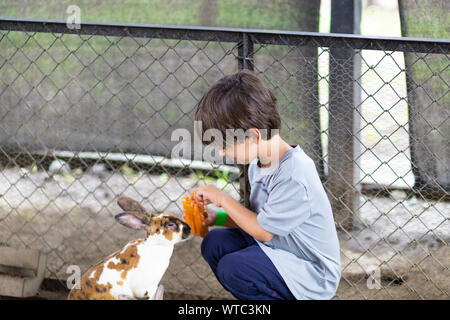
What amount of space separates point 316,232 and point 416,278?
73cm

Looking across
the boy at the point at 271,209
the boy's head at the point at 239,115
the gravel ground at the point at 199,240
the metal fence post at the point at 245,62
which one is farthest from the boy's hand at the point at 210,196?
the gravel ground at the point at 199,240

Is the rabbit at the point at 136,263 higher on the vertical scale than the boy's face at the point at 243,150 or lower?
lower

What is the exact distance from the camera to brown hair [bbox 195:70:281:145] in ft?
4.54

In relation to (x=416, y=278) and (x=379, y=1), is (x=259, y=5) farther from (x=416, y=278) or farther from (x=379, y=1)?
(x=379, y=1)

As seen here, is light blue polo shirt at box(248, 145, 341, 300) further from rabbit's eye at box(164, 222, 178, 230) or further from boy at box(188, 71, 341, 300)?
rabbit's eye at box(164, 222, 178, 230)

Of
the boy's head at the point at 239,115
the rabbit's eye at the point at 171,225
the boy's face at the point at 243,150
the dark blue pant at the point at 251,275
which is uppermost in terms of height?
the boy's head at the point at 239,115

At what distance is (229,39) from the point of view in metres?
1.67

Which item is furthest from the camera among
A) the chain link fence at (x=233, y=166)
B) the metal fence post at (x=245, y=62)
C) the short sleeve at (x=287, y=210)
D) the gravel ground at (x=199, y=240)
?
the gravel ground at (x=199, y=240)

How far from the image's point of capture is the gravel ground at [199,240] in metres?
1.91

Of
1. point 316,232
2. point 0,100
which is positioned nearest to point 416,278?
point 316,232

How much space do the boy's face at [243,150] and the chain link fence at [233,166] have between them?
0.32m

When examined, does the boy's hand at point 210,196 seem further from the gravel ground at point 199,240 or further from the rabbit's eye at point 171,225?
the gravel ground at point 199,240

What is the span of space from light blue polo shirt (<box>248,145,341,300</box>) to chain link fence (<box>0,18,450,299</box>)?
343mm

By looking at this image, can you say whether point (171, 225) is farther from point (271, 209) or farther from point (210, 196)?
point (271, 209)
